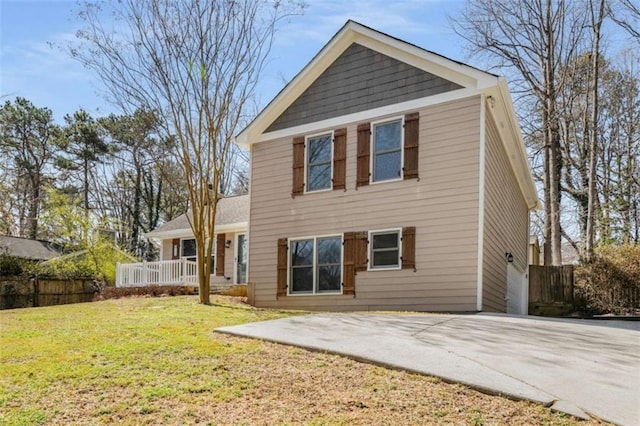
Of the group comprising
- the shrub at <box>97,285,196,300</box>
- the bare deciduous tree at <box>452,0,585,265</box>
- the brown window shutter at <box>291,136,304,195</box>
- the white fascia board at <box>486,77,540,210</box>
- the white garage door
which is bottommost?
the shrub at <box>97,285,196,300</box>

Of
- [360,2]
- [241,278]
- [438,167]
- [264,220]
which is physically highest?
[360,2]

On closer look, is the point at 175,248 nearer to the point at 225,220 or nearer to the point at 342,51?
the point at 225,220

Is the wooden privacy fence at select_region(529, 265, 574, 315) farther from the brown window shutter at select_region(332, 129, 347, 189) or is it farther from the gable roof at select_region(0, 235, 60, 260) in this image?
the gable roof at select_region(0, 235, 60, 260)

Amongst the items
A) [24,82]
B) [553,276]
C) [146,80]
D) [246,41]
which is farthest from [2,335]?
[553,276]

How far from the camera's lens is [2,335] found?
6676 millimetres

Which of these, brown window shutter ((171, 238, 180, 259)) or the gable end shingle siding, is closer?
the gable end shingle siding

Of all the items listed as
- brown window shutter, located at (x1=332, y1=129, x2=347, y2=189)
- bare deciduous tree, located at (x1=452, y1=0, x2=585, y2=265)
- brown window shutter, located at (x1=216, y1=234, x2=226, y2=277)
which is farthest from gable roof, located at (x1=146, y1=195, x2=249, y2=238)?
bare deciduous tree, located at (x1=452, y1=0, x2=585, y2=265)

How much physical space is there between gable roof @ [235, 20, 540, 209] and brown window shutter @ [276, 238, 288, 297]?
106 inches

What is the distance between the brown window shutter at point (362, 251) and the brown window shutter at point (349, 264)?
2.7 inches

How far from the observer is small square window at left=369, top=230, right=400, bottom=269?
10.3 m

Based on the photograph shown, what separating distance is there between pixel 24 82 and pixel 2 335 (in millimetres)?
5235

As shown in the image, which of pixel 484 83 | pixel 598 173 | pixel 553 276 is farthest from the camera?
pixel 598 173

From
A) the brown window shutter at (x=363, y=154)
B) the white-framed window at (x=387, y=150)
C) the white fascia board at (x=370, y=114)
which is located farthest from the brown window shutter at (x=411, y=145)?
the brown window shutter at (x=363, y=154)

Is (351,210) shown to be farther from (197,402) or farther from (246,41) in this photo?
(197,402)
